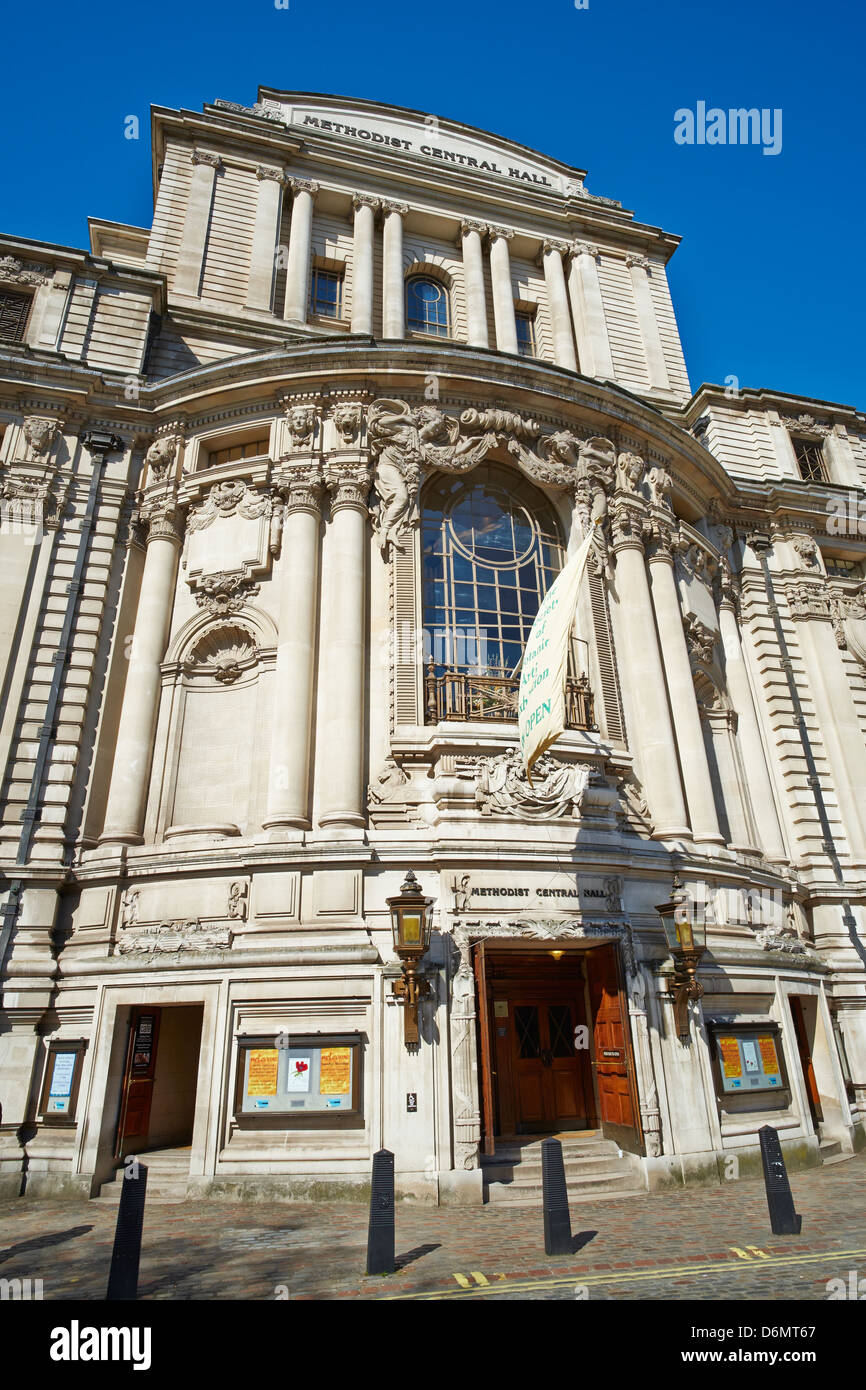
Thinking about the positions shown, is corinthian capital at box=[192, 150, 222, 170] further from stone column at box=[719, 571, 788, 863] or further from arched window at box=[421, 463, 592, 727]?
stone column at box=[719, 571, 788, 863]

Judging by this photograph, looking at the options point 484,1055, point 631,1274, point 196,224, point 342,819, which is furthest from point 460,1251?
point 196,224

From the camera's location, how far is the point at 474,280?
86.5 ft

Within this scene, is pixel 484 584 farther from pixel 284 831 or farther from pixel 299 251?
pixel 299 251

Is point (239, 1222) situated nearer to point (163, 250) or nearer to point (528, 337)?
point (163, 250)

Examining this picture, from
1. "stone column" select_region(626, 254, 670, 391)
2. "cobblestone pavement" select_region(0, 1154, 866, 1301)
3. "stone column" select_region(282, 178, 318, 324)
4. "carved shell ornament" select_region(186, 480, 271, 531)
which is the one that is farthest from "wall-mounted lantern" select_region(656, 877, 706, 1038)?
"stone column" select_region(282, 178, 318, 324)

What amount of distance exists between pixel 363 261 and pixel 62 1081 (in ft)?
78.0

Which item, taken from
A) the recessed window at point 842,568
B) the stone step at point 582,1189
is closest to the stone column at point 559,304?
the recessed window at point 842,568

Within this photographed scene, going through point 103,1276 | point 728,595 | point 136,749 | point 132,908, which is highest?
point 728,595

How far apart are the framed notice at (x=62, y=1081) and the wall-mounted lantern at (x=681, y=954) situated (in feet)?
32.0

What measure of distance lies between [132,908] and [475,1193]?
7288 mm

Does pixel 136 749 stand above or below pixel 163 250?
below

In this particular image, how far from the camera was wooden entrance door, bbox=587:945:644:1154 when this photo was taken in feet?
42.3
